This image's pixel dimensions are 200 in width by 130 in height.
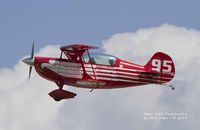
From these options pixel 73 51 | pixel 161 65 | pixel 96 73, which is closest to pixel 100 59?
pixel 96 73

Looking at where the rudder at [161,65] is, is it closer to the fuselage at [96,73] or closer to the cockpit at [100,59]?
the fuselage at [96,73]

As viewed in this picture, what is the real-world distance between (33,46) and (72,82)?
3.41 meters

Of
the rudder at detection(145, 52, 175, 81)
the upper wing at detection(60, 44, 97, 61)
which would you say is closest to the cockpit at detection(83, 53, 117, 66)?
the upper wing at detection(60, 44, 97, 61)

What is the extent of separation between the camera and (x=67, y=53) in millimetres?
32875

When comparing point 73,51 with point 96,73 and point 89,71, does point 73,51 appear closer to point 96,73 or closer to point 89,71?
point 89,71

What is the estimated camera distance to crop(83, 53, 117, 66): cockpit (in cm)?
3300

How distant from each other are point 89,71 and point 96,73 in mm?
498

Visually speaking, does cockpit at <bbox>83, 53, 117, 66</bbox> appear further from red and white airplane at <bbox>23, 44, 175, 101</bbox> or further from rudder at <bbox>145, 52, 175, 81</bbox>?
rudder at <bbox>145, 52, 175, 81</bbox>

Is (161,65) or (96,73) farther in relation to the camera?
(161,65)

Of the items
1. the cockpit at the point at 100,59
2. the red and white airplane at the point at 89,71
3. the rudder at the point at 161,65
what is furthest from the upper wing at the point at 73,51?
the rudder at the point at 161,65

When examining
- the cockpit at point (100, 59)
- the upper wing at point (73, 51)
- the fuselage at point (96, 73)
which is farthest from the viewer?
the cockpit at point (100, 59)

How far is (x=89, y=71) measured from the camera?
33125 millimetres

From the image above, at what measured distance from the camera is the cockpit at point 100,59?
3300 centimetres

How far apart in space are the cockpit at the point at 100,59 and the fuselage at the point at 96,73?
14cm
